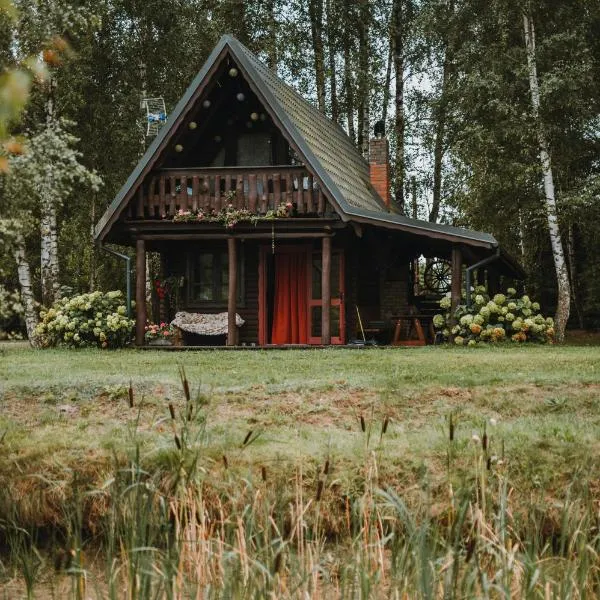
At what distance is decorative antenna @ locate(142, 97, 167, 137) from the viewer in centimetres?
2120

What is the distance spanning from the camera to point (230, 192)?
57.5ft

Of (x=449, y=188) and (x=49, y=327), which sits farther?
(x=449, y=188)

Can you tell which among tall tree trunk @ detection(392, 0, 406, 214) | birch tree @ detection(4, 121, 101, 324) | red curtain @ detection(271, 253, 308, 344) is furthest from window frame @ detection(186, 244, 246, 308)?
tall tree trunk @ detection(392, 0, 406, 214)

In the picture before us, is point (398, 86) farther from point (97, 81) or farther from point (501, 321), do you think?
point (501, 321)

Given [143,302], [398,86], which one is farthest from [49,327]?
[398,86]

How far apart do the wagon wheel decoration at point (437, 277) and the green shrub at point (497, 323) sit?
5996 millimetres

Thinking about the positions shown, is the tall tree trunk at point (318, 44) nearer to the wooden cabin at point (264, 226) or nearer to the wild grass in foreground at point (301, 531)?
the wooden cabin at point (264, 226)

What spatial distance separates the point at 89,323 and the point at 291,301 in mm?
4303

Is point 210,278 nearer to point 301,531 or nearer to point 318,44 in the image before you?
point 318,44

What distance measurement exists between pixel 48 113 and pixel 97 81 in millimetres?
3805

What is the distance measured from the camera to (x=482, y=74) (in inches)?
878

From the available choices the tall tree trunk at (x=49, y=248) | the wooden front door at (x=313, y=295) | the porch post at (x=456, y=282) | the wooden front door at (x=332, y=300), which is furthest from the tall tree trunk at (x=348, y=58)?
the porch post at (x=456, y=282)

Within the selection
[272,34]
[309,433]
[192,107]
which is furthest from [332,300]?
[272,34]

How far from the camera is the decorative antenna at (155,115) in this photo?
2120cm
